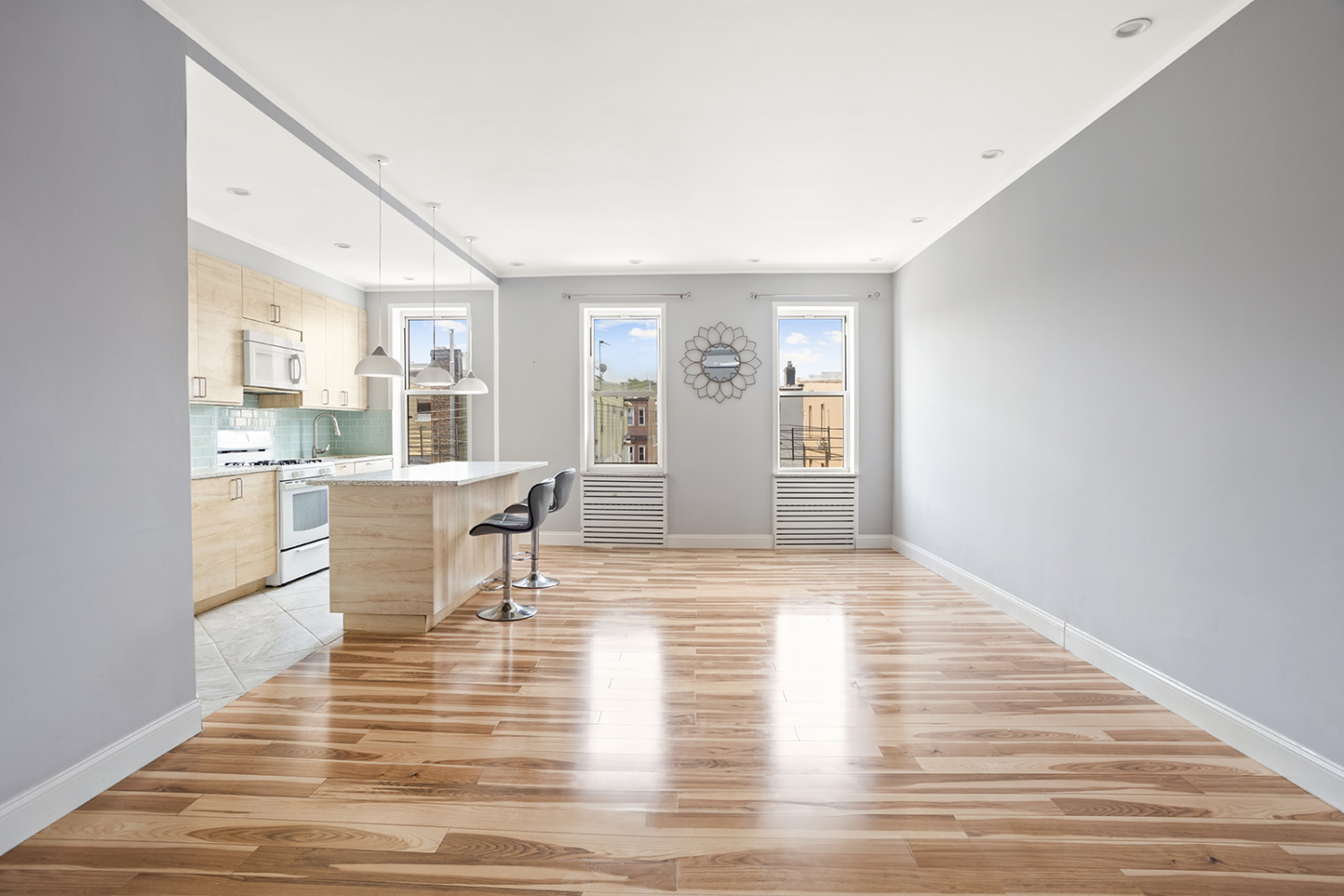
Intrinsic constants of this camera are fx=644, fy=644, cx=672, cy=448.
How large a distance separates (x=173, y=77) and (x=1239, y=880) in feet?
13.4

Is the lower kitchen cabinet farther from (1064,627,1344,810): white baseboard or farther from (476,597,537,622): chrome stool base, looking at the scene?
(1064,627,1344,810): white baseboard

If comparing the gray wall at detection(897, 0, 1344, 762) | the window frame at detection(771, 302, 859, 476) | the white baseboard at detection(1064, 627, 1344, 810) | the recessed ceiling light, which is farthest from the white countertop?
the recessed ceiling light

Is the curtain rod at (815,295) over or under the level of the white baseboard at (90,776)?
over

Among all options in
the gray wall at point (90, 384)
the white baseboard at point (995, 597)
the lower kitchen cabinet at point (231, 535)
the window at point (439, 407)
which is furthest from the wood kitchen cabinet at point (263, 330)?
the white baseboard at point (995, 597)

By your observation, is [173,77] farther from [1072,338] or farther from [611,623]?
[1072,338]

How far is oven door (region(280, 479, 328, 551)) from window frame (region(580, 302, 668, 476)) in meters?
2.23

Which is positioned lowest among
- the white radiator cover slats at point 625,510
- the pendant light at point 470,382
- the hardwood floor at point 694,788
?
the hardwood floor at point 694,788

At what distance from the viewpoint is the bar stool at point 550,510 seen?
13.8 feet

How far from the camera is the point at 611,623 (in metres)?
3.73

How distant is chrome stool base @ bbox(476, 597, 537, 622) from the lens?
150 inches

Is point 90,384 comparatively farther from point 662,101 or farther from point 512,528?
point 662,101

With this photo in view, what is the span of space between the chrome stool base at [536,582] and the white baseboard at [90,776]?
2.27 meters

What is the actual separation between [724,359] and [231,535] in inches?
162

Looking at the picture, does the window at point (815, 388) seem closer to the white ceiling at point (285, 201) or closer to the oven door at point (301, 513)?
the white ceiling at point (285, 201)
